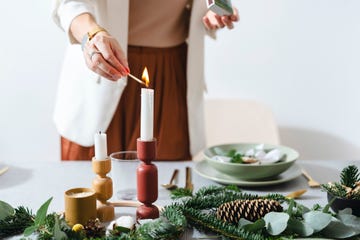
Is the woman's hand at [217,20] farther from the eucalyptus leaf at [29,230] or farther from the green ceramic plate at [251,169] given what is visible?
the eucalyptus leaf at [29,230]

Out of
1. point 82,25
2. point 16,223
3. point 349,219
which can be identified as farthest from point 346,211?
point 82,25

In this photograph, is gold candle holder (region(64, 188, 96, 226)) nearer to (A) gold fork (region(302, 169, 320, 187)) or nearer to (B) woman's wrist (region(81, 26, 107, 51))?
(B) woman's wrist (region(81, 26, 107, 51))

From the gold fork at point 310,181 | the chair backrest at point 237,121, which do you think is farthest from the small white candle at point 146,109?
the chair backrest at point 237,121

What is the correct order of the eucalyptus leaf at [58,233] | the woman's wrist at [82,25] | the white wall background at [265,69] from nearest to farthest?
1. the eucalyptus leaf at [58,233]
2. the woman's wrist at [82,25]
3. the white wall background at [265,69]

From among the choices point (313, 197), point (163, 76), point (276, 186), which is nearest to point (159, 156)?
point (163, 76)

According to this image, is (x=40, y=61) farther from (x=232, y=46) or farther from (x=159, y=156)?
(x=159, y=156)

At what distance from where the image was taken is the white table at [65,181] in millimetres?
1007

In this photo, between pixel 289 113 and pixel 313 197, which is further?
pixel 289 113

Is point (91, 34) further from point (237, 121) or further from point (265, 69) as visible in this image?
point (265, 69)

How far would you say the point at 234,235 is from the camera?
0.76 meters

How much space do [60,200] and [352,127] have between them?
1.79 m

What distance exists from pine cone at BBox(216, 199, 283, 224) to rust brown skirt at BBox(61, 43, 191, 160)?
707mm

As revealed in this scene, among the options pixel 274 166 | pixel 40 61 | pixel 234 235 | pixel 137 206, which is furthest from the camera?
pixel 40 61

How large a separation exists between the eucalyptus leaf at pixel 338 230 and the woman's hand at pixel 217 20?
709mm
